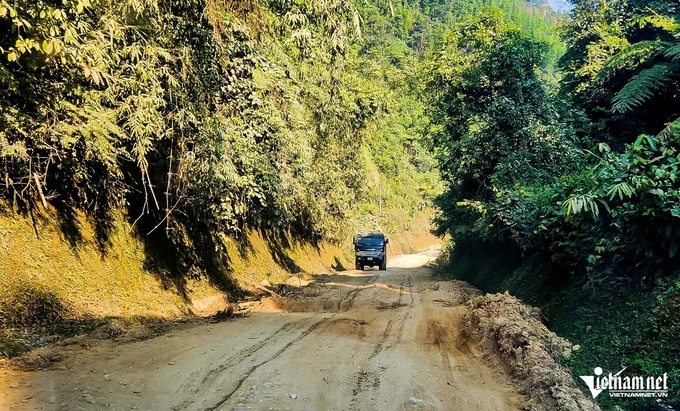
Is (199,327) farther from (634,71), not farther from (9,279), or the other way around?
(634,71)

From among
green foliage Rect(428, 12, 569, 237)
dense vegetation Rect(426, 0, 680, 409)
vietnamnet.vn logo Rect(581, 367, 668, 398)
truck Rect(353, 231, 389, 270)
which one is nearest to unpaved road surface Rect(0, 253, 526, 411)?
vietnamnet.vn logo Rect(581, 367, 668, 398)

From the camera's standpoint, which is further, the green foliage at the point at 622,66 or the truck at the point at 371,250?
the truck at the point at 371,250

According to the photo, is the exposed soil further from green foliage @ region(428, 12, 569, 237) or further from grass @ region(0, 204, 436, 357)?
green foliage @ region(428, 12, 569, 237)

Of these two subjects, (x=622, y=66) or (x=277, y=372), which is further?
(x=622, y=66)

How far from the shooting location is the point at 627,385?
4.98m

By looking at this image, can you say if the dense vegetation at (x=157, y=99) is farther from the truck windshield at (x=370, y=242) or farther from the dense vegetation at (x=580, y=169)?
the truck windshield at (x=370, y=242)

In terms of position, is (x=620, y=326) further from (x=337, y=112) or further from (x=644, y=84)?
(x=337, y=112)

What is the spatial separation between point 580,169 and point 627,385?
7169 mm

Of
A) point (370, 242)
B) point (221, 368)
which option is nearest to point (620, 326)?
point (221, 368)

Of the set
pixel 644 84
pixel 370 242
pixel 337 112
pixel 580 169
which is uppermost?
pixel 337 112

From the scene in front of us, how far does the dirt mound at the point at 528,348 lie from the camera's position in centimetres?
496

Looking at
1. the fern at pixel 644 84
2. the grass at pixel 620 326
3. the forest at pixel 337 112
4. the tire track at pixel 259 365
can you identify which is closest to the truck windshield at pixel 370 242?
the forest at pixel 337 112

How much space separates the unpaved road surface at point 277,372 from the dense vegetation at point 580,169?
1.77m

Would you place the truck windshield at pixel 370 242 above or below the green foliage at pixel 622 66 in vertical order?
below
